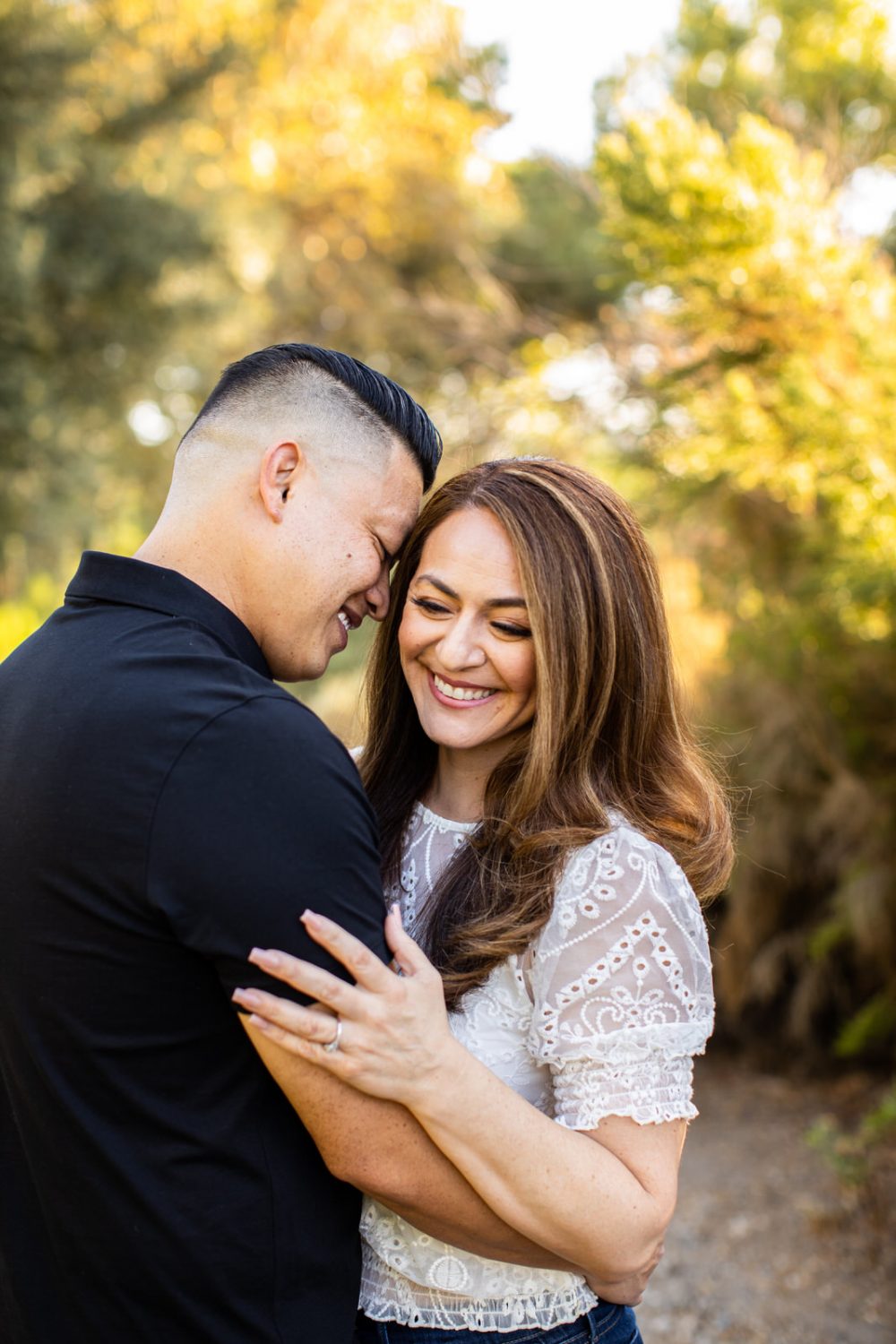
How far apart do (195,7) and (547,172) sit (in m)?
4.32

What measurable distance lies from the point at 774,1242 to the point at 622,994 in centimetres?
344

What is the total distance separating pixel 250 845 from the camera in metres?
1.39

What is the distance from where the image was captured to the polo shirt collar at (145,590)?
1680 millimetres

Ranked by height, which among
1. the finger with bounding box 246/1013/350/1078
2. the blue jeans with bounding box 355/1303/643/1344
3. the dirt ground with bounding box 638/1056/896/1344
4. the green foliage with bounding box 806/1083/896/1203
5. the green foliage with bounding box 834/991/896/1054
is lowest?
the dirt ground with bounding box 638/1056/896/1344

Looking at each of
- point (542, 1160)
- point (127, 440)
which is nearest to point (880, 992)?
point (542, 1160)

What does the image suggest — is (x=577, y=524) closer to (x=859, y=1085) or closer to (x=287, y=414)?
(x=287, y=414)

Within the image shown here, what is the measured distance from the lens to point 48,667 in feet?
5.22

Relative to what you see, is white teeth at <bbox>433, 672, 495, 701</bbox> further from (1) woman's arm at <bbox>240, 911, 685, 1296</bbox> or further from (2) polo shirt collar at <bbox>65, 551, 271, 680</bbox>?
(1) woman's arm at <bbox>240, 911, 685, 1296</bbox>

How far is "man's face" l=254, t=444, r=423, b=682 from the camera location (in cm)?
191

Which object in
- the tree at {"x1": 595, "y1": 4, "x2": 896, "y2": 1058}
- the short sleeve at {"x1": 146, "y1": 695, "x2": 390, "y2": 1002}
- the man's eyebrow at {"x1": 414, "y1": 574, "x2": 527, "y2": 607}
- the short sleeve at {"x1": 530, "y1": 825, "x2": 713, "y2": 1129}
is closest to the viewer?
the short sleeve at {"x1": 146, "y1": 695, "x2": 390, "y2": 1002}

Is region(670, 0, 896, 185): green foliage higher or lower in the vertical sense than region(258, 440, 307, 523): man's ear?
higher

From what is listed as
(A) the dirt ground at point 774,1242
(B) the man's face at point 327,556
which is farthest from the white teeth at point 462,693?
(A) the dirt ground at point 774,1242

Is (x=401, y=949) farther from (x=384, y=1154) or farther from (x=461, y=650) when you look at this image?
(x=461, y=650)

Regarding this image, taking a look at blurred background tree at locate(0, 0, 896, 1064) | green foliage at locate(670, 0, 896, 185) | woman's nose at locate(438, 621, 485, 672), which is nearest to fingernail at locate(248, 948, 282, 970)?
woman's nose at locate(438, 621, 485, 672)
